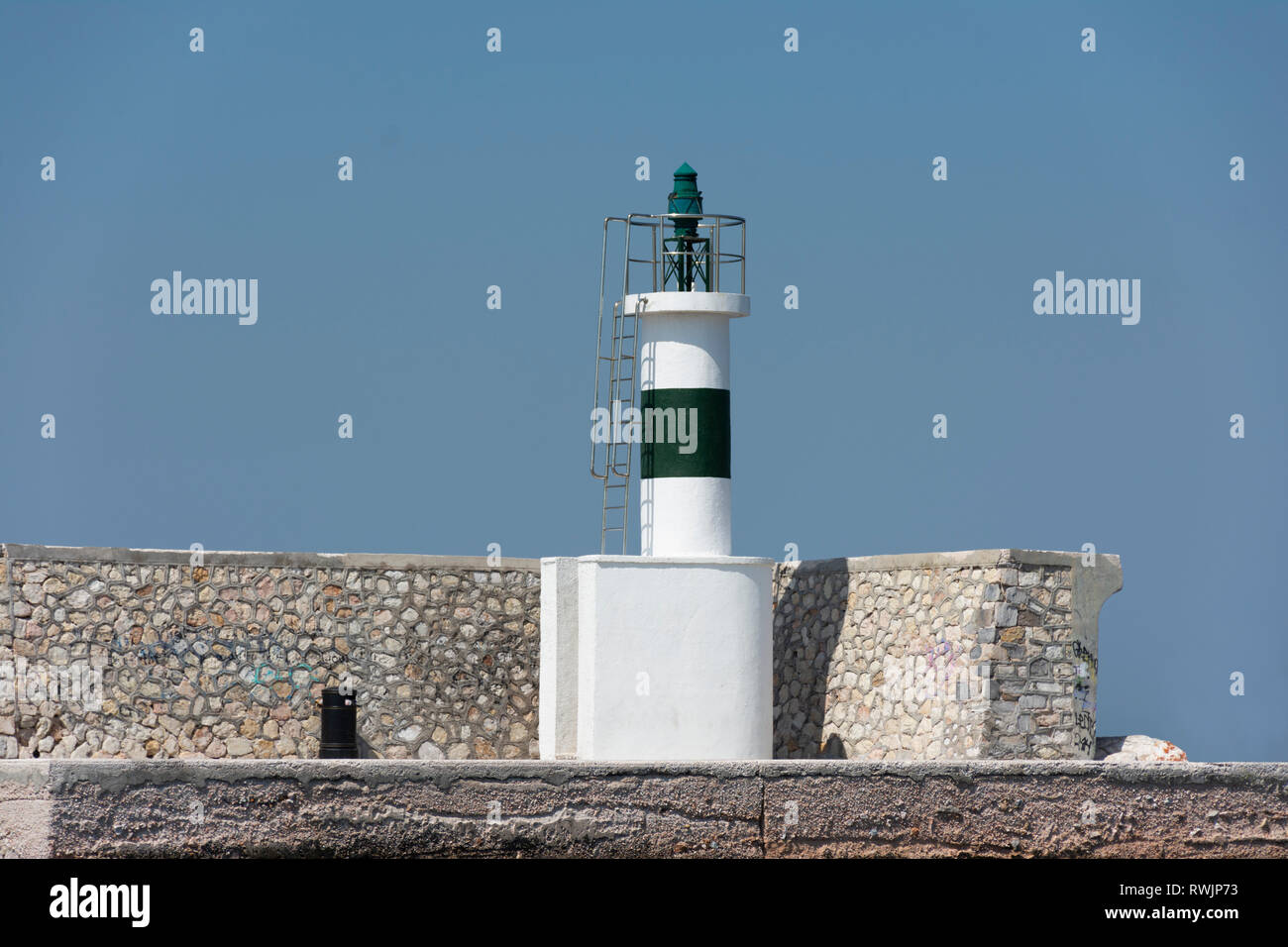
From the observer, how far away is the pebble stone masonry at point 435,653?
13.6 meters

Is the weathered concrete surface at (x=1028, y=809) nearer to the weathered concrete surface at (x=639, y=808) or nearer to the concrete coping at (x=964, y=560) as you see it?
the weathered concrete surface at (x=639, y=808)

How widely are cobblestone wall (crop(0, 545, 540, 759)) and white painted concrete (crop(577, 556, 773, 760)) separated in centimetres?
165

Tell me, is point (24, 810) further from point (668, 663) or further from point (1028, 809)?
point (1028, 809)

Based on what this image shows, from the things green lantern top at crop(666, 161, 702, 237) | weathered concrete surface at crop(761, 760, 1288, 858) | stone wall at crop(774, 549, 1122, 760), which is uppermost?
green lantern top at crop(666, 161, 702, 237)

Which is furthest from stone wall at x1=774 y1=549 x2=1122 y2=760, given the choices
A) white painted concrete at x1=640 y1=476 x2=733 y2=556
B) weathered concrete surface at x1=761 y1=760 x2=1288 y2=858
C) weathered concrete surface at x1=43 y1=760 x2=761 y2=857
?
weathered concrete surface at x1=43 y1=760 x2=761 y2=857

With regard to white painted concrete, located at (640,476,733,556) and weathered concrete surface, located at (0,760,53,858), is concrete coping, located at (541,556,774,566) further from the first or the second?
weathered concrete surface, located at (0,760,53,858)

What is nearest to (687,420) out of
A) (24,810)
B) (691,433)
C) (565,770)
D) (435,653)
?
(691,433)

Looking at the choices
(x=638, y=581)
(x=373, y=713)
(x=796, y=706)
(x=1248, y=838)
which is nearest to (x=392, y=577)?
(x=373, y=713)

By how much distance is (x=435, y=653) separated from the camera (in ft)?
51.0

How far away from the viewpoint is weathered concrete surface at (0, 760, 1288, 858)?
33.8 ft

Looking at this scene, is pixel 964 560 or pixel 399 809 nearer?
pixel 399 809

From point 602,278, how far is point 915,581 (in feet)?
11.4

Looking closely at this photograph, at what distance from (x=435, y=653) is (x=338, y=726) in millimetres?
1223

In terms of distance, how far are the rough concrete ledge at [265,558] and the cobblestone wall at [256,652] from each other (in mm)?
12
